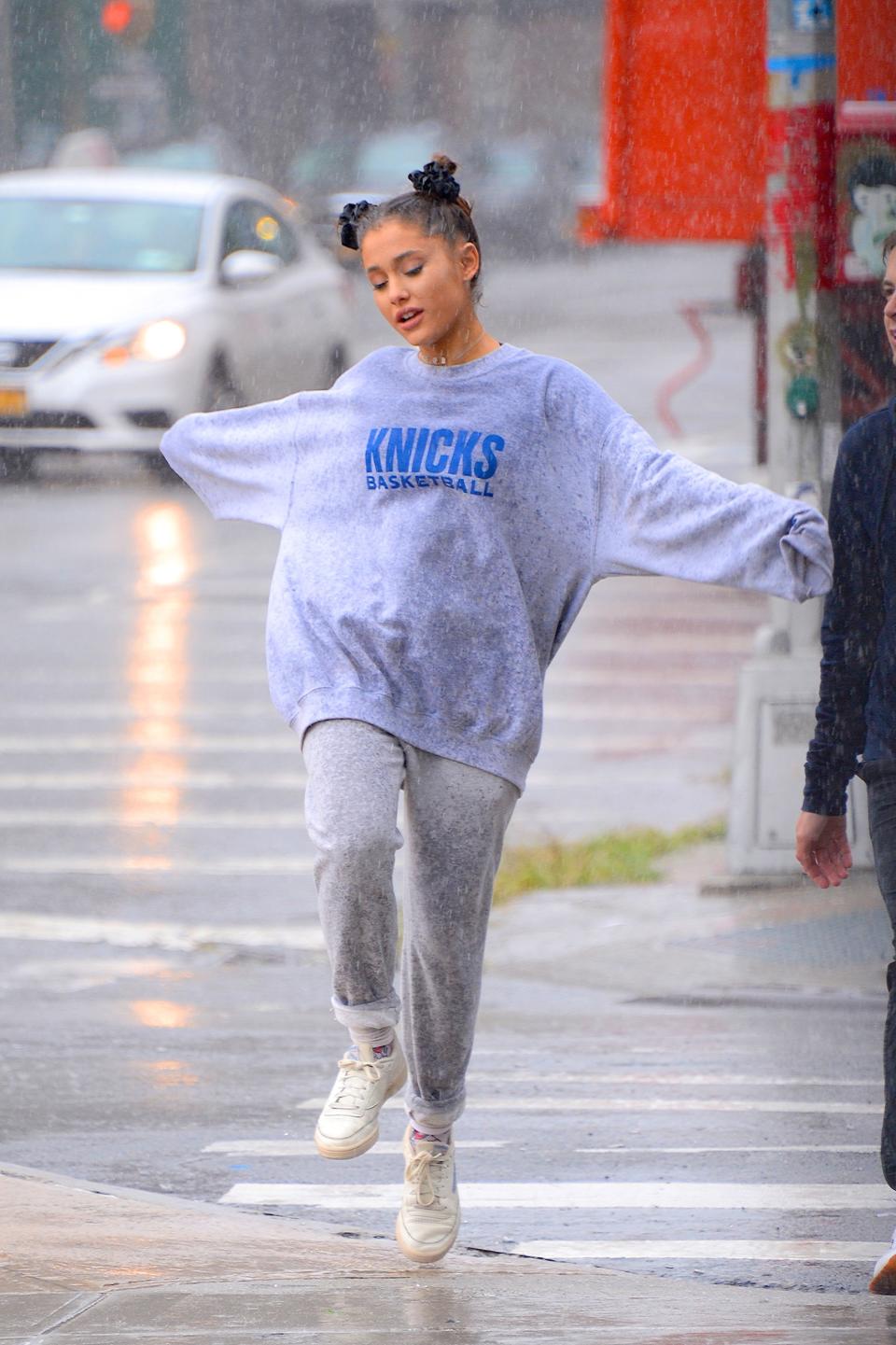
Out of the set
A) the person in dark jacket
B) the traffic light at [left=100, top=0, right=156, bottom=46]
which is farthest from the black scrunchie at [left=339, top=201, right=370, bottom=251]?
the traffic light at [left=100, top=0, right=156, bottom=46]

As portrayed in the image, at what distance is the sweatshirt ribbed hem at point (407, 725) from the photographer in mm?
4379

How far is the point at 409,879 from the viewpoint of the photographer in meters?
4.53

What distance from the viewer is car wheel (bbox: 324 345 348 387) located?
21691 millimetres

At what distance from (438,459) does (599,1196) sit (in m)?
1.86

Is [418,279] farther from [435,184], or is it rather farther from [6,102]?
[6,102]

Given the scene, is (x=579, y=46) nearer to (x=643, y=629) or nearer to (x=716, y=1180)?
(x=643, y=629)

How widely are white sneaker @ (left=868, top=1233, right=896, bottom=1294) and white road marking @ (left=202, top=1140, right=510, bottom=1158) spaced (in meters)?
1.51

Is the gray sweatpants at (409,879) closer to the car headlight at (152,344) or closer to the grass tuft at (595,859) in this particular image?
the grass tuft at (595,859)

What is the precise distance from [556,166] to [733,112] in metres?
40.0

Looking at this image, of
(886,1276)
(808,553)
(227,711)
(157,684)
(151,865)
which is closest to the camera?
(808,553)

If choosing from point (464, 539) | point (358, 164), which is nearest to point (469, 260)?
point (464, 539)

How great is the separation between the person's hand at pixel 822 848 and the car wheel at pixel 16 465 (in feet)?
50.7

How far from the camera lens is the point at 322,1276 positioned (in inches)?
184

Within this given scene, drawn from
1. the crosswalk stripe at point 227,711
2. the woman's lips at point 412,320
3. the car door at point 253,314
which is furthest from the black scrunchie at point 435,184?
the car door at point 253,314
